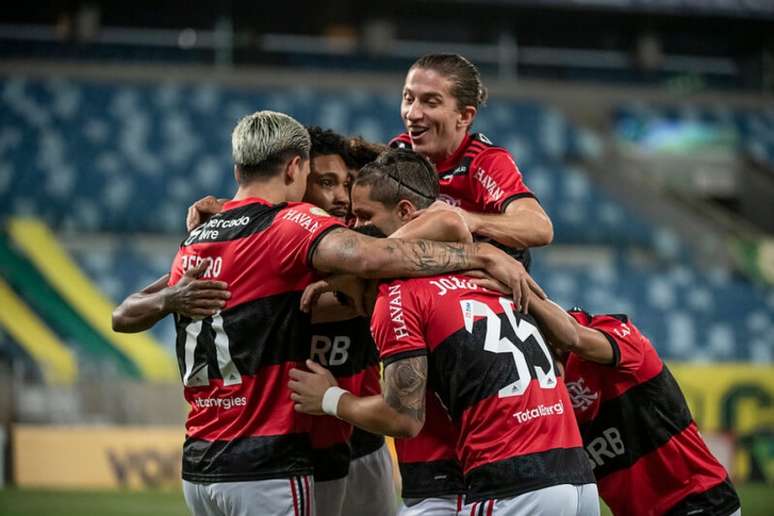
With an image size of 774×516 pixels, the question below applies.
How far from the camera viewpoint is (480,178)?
4.84m

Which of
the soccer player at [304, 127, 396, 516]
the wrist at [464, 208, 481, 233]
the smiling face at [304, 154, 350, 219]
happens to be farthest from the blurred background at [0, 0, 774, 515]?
the wrist at [464, 208, 481, 233]

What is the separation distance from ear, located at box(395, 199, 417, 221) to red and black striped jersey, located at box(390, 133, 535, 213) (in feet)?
2.62

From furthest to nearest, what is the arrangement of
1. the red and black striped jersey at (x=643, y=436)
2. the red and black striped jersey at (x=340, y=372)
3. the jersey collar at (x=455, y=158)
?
the jersey collar at (x=455, y=158) < the red and black striped jersey at (x=340, y=372) < the red and black striped jersey at (x=643, y=436)

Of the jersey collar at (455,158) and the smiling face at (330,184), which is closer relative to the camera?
the jersey collar at (455,158)

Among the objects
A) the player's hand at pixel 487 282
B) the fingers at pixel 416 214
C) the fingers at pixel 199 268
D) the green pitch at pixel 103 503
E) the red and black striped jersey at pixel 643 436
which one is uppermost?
the fingers at pixel 416 214

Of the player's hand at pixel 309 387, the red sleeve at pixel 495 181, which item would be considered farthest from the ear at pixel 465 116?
the player's hand at pixel 309 387

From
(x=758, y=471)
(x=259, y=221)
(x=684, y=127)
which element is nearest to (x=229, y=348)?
(x=259, y=221)

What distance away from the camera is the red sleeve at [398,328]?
11.9ft

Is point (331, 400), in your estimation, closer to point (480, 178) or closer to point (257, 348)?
point (257, 348)

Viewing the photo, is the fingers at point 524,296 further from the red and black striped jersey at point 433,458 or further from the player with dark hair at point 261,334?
the red and black striped jersey at point 433,458

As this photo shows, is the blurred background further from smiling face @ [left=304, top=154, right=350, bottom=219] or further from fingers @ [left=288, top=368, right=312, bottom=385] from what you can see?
fingers @ [left=288, top=368, right=312, bottom=385]

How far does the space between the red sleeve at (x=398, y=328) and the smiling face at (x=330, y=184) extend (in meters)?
1.45

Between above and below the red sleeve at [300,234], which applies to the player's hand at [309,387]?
Result: below

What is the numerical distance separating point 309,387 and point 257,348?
27 cm
